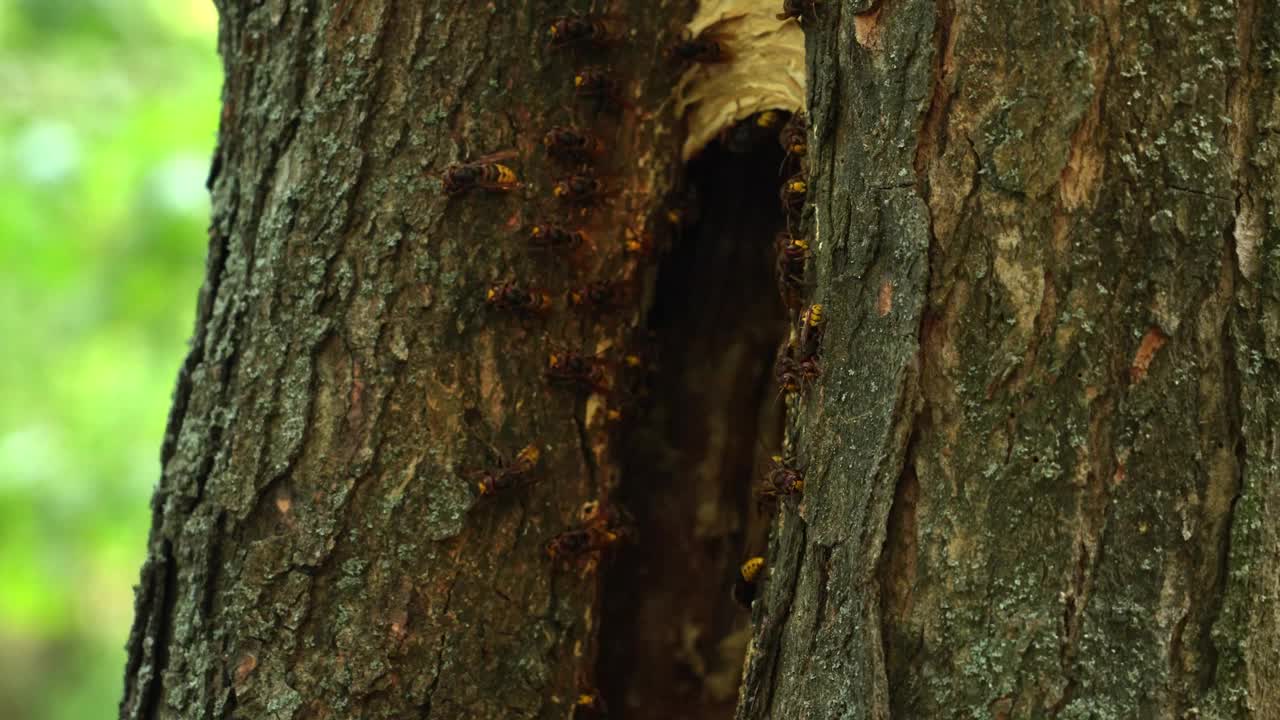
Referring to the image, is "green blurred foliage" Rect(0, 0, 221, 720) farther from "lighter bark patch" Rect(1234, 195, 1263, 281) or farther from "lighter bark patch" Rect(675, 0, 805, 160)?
"lighter bark patch" Rect(1234, 195, 1263, 281)


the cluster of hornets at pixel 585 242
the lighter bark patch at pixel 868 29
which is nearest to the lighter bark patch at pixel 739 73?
the cluster of hornets at pixel 585 242

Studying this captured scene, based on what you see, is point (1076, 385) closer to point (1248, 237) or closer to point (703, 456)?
point (1248, 237)

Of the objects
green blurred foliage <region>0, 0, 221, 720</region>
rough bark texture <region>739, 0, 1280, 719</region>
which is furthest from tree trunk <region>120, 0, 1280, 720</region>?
green blurred foliage <region>0, 0, 221, 720</region>

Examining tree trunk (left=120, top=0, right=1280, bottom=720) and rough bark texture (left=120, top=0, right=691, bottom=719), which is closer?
tree trunk (left=120, top=0, right=1280, bottom=720)

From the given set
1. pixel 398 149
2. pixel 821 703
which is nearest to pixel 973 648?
pixel 821 703

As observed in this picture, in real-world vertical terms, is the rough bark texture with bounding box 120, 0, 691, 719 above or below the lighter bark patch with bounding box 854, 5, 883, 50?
below

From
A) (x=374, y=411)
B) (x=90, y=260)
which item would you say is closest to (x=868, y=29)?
(x=374, y=411)

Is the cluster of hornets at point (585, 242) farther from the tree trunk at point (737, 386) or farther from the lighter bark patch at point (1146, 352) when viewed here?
the lighter bark patch at point (1146, 352)
